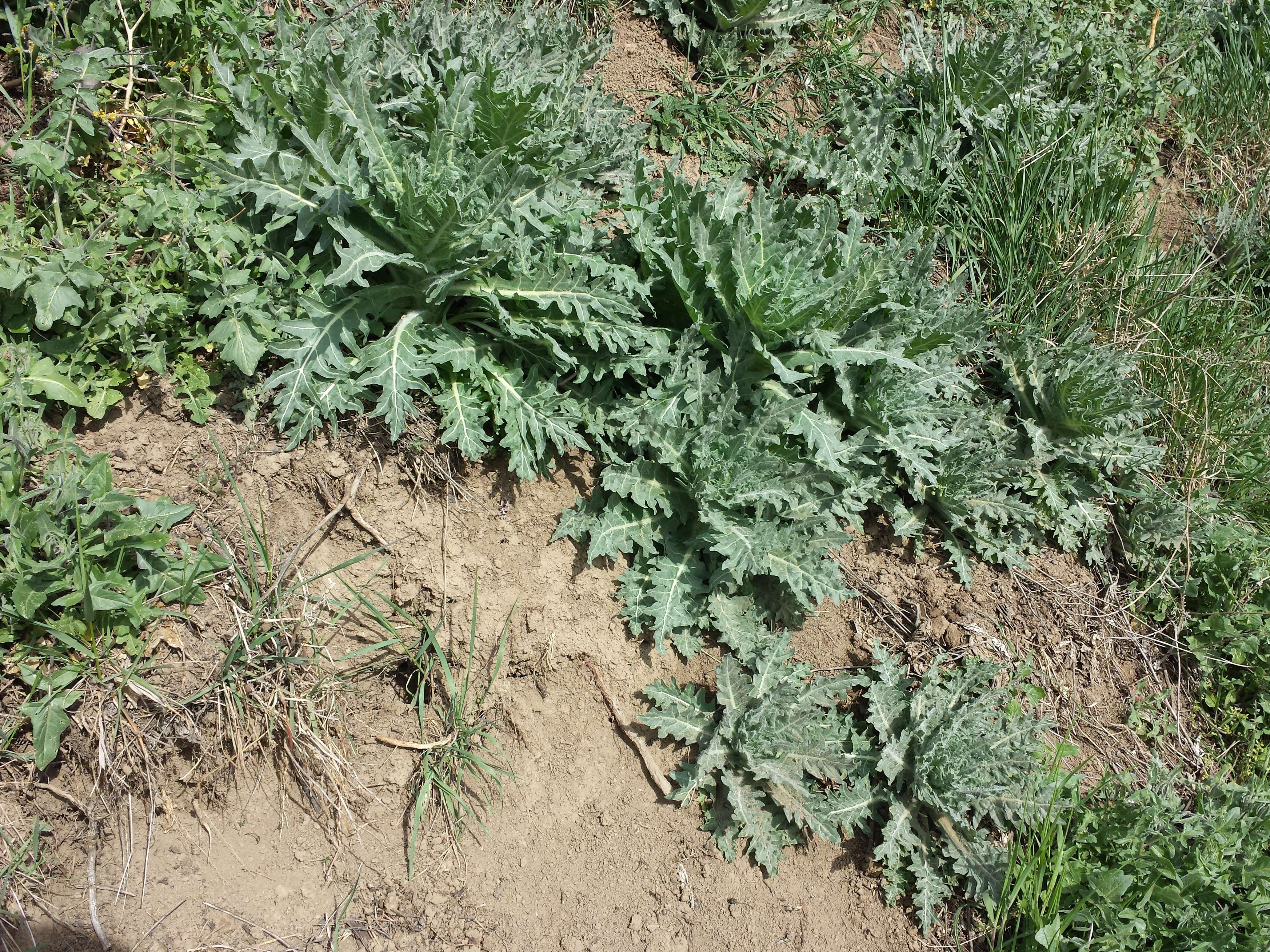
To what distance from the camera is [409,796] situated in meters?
2.93

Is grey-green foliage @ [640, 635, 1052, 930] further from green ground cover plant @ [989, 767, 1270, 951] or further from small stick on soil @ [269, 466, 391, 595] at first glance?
small stick on soil @ [269, 466, 391, 595]

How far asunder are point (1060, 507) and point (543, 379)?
2.30m

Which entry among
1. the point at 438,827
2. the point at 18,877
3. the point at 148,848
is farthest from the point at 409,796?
the point at 18,877

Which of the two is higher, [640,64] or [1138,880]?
[640,64]

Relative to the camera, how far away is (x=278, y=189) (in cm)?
299

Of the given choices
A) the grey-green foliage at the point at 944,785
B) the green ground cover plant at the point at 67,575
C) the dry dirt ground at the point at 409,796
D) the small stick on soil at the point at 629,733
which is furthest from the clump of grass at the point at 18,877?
the grey-green foliage at the point at 944,785

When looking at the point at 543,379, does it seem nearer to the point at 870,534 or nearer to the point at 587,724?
the point at 587,724

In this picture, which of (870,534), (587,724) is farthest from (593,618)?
(870,534)

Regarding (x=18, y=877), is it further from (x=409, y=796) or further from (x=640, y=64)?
(x=640, y=64)

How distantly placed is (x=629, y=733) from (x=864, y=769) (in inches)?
35.6

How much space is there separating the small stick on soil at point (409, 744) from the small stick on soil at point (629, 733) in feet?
1.77

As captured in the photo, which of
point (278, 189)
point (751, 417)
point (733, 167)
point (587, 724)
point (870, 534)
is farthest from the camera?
point (733, 167)

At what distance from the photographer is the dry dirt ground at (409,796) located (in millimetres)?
2598

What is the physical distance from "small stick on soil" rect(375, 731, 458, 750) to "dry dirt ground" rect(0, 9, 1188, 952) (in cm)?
2
